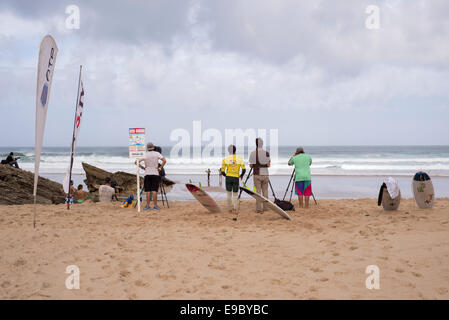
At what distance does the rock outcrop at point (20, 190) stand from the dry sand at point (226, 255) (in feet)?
7.00

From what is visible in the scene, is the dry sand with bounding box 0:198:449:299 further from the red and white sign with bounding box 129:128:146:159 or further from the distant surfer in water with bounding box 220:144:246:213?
the red and white sign with bounding box 129:128:146:159

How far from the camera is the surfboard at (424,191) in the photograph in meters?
7.31

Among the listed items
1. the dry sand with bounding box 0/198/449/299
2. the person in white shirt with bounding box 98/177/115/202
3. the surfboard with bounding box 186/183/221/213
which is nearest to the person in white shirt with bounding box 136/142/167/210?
the surfboard with bounding box 186/183/221/213

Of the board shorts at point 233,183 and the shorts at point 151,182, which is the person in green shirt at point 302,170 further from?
the shorts at point 151,182

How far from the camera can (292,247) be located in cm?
489

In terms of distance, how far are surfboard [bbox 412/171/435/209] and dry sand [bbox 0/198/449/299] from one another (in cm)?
21

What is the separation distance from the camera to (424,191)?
734cm

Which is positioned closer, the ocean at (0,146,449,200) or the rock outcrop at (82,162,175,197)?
the rock outcrop at (82,162,175,197)

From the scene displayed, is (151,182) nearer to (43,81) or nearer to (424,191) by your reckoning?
(43,81)

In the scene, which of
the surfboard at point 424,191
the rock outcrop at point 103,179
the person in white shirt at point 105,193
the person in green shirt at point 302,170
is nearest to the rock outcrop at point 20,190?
the person in white shirt at point 105,193

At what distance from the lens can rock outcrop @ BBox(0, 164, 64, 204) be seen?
9188 millimetres

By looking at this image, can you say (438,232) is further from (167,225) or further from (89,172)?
(89,172)

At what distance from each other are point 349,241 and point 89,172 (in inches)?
421
